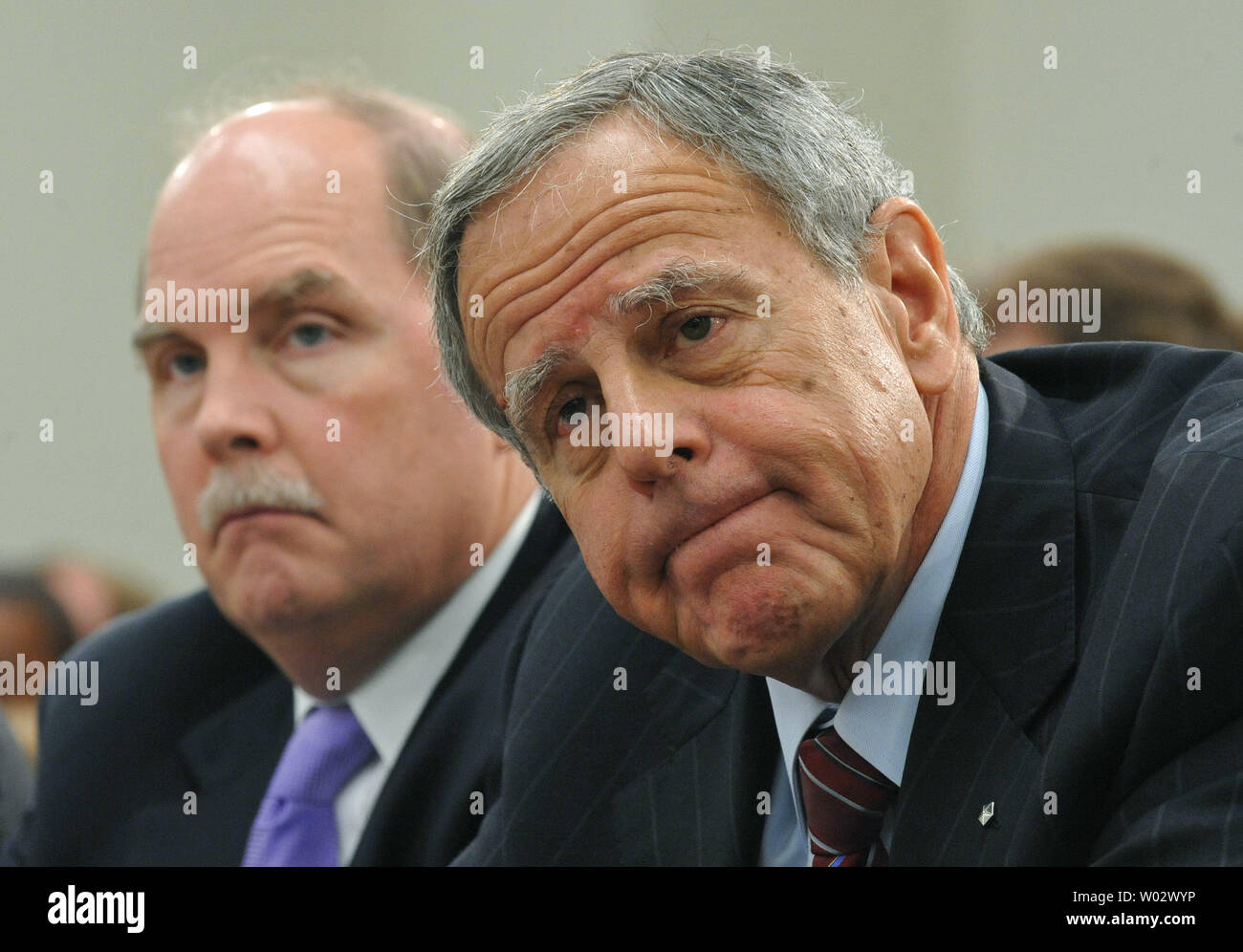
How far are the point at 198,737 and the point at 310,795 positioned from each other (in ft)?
1.53

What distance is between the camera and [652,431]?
60.7 inches

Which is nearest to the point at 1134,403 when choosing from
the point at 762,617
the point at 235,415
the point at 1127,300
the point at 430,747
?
the point at 762,617

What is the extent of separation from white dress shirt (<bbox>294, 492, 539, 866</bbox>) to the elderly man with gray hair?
778mm

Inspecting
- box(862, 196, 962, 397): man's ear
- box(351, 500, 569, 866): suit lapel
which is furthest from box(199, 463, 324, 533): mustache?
box(862, 196, 962, 397): man's ear

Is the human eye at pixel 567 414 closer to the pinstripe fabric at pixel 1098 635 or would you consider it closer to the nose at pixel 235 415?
the pinstripe fabric at pixel 1098 635

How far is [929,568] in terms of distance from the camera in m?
1.69

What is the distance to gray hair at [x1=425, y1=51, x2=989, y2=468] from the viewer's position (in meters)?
1.61

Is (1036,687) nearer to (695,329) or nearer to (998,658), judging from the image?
(998,658)

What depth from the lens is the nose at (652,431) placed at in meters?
1.53

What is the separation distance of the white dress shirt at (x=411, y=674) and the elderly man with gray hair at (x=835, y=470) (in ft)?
2.55

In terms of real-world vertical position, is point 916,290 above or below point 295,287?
below

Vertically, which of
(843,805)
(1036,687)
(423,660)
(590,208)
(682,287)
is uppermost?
(590,208)

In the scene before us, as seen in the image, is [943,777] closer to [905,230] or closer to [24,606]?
[905,230]
